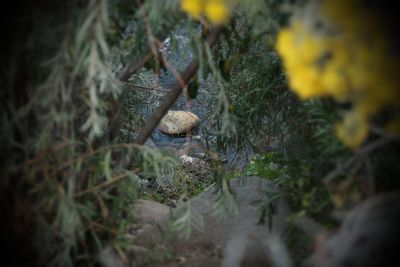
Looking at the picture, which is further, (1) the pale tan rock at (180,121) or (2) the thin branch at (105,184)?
(1) the pale tan rock at (180,121)

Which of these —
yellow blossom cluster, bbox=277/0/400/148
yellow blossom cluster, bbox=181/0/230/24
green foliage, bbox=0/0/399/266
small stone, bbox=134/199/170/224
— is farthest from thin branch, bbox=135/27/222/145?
yellow blossom cluster, bbox=277/0/400/148

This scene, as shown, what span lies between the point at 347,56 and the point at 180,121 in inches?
213

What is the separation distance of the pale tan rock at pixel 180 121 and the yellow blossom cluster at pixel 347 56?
5.19 m

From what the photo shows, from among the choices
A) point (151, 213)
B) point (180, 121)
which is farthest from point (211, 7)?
point (180, 121)

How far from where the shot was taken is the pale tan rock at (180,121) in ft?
22.6

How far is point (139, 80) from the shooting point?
464cm

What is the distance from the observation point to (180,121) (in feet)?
22.8

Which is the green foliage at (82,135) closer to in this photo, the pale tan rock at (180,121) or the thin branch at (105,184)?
the thin branch at (105,184)

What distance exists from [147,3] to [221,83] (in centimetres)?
74

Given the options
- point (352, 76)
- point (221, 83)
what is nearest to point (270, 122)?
point (221, 83)

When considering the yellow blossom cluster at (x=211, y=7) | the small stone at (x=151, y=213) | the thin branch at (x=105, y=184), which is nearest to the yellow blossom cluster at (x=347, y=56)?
the yellow blossom cluster at (x=211, y=7)

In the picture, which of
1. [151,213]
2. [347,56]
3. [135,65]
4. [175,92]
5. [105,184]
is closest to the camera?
[347,56]

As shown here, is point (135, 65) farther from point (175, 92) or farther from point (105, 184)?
point (105, 184)

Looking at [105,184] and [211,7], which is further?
[105,184]
